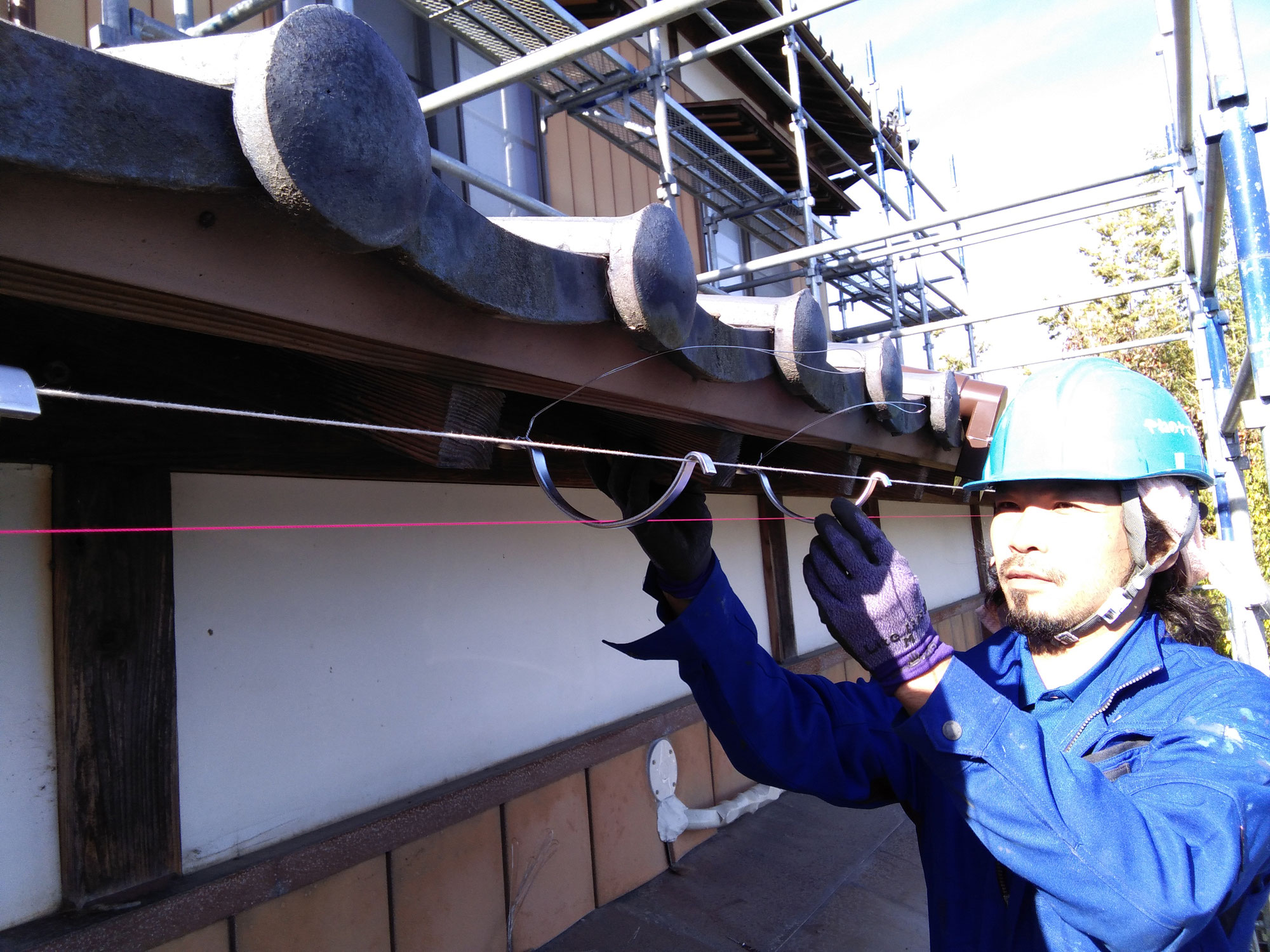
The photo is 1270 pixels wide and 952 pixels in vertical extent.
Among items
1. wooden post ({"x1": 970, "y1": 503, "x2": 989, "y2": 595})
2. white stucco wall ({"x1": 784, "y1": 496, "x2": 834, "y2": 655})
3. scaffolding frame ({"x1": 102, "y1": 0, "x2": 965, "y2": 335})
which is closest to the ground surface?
white stucco wall ({"x1": 784, "y1": 496, "x2": 834, "y2": 655})

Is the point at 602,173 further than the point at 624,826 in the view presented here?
Yes

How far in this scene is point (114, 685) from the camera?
195cm

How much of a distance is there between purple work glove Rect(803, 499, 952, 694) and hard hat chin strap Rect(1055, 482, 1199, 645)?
20.8 inches

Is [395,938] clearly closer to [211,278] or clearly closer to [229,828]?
[229,828]

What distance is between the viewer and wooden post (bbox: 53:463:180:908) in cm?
→ 187

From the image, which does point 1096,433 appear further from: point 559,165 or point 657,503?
point 559,165

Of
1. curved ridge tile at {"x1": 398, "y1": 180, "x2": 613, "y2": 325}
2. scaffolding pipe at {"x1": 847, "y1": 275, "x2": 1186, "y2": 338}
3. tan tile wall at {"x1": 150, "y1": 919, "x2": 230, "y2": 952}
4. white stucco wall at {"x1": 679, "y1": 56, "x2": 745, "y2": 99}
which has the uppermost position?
white stucco wall at {"x1": 679, "y1": 56, "x2": 745, "y2": 99}

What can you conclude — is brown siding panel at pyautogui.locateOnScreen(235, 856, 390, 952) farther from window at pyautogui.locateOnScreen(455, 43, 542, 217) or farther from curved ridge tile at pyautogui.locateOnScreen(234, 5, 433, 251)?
window at pyautogui.locateOnScreen(455, 43, 542, 217)

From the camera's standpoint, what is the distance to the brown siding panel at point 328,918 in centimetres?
217

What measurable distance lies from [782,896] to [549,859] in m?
1.26

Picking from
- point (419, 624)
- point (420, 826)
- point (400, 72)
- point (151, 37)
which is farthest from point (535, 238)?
point (420, 826)

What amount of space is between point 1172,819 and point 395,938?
2240 mm

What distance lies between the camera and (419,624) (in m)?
2.87

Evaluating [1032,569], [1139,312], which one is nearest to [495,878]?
[1032,569]
